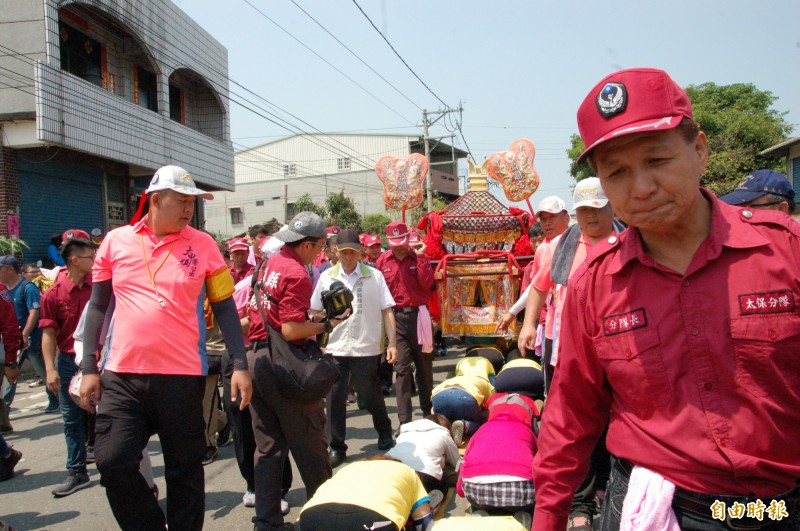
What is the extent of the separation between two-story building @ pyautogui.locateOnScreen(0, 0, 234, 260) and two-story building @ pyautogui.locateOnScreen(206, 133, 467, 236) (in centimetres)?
2325

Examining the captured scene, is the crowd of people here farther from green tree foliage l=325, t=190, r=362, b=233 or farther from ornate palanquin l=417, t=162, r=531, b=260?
green tree foliage l=325, t=190, r=362, b=233

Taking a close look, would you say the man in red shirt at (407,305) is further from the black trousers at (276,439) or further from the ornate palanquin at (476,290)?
the black trousers at (276,439)

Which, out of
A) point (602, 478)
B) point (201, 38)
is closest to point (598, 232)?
point (602, 478)

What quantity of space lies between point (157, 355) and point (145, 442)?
1.56 feet

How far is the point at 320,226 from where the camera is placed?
13.6 feet

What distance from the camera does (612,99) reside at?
157 centimetres

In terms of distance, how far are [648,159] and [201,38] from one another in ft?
68.4

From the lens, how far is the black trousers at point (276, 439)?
3.88 metres

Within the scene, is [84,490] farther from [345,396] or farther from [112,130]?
[112,130]

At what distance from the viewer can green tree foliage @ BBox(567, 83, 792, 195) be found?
68.0 ft

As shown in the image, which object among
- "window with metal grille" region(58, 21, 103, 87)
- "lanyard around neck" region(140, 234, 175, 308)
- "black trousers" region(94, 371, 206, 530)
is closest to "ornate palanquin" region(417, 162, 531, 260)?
"lanyard around neck" region(140, 234, 175, 308)

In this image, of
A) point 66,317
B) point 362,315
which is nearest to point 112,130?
point 66,317

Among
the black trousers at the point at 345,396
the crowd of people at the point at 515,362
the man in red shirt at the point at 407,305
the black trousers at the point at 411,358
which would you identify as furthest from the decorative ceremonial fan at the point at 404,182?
the black trousers at the point at 345,396

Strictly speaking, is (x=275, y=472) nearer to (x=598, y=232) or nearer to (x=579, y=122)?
(x=598, y=232)
